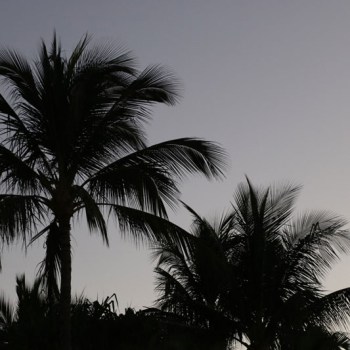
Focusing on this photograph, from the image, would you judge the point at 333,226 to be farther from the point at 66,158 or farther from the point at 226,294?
the point at 66,158

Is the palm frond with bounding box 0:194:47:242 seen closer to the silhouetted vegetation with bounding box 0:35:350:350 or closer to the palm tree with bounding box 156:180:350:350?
the silhouetted vegetation with bounding box 0:35:350:350

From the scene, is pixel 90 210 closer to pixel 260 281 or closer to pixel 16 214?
pixel 16 214

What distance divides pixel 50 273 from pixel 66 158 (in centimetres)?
248

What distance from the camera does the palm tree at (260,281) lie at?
1877 centimetres

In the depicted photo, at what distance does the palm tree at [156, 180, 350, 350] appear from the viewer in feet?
61.6

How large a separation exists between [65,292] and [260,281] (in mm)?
7532

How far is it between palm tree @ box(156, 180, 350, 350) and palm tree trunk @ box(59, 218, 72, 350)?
5.52 metres

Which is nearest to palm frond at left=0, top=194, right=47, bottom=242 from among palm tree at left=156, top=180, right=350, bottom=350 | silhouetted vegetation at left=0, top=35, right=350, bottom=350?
silhouetted vegetation at left=0, top=35, right=350, bottom=350

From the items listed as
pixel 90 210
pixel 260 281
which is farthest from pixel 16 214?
pixel 260 281

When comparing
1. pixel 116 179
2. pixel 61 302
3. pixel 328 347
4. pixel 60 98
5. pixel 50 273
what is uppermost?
pixel 60 98

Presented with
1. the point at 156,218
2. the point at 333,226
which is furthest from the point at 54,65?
the point at 333,226

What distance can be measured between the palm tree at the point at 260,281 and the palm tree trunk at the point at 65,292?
5523 millimetres

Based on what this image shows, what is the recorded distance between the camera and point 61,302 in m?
13.2

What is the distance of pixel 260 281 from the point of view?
64.2 ft
